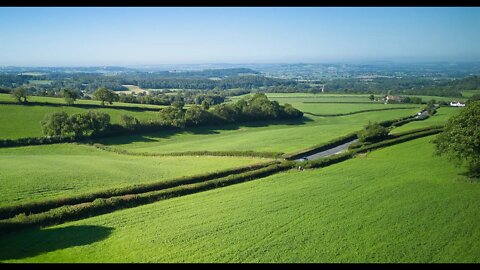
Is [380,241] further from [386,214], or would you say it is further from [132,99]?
[132,99]

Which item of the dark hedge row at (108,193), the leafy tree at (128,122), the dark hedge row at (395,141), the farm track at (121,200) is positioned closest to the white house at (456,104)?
the dark hedge row at (395,141)

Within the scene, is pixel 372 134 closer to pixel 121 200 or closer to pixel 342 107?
pixel 121 200

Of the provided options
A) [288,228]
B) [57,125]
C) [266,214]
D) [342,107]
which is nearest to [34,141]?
[57,125]

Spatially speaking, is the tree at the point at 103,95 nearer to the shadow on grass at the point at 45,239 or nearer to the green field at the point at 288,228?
the green field at the point at 288,228

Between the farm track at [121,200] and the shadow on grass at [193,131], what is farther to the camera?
the shadow on grass at [193,131]

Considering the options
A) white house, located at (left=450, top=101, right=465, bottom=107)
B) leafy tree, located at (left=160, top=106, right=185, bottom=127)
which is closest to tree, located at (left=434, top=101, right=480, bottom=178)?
leafy tree, located at (left=160, top=106, right=185, bottom=127)
